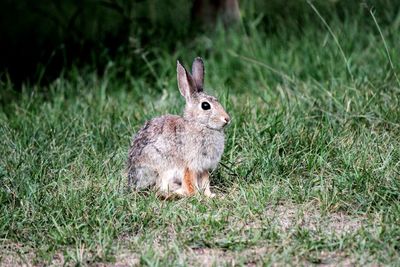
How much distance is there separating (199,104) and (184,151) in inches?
11.9

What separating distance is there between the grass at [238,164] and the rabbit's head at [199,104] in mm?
388

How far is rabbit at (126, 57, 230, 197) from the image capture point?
5688mm

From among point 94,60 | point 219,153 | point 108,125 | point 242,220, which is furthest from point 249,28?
point 242,220

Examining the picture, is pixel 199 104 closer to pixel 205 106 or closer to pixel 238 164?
pixel 205 106

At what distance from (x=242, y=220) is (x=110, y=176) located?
41.1 inches

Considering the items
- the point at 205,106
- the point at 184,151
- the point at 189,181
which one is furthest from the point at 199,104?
the point at 189,181

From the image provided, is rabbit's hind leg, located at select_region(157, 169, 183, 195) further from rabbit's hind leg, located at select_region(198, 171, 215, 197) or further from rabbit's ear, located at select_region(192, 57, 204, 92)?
rabbit's ear, located at select_region(192, 57, 204, 92)

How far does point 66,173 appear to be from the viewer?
592 cm

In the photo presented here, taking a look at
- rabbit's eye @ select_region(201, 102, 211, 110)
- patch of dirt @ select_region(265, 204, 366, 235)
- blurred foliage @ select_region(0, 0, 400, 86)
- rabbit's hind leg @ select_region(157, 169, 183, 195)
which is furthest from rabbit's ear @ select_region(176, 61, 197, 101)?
blurred foliage @ select_region(0, 0, 400, 86)

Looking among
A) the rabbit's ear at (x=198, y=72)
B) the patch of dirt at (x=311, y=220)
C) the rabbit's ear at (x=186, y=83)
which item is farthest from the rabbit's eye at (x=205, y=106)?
the patch of dirt at (x=311, y=220)

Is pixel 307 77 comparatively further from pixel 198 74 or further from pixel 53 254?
pixel 53 254

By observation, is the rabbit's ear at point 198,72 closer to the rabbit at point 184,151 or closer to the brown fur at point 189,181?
the rabbit at point 184,151

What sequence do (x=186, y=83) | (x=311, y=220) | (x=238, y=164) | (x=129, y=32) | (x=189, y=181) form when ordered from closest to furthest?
(x=311, y=220) → (x=189, y=181) → (x=186, y=83) → (x=238, y=164) → (x=129, y=32)

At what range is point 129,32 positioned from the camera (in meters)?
8.81
